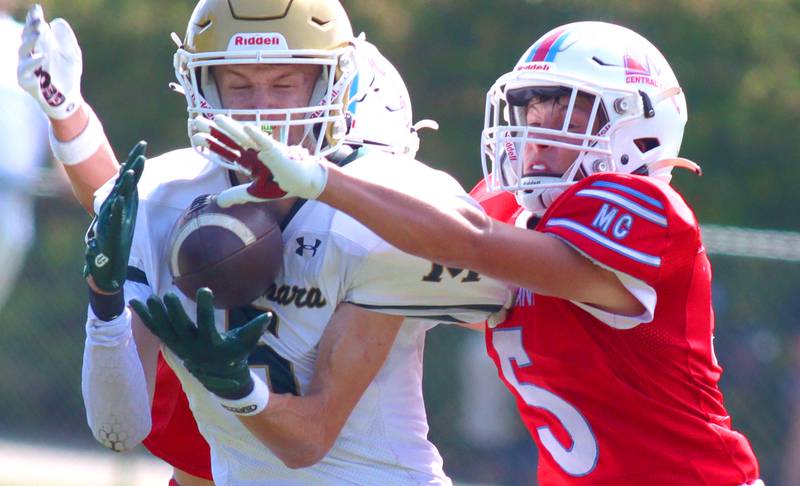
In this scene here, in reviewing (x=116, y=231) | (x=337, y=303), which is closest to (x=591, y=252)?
(x=337, y=303)

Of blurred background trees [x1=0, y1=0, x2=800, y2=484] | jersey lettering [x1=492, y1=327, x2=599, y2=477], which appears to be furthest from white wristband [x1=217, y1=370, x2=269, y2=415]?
blurred background trees [x1=0, y1=0, x2=800, y2=484]

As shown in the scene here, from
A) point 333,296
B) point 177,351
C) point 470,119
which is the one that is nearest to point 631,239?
point 333,296

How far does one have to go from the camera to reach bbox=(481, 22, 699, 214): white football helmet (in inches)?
135

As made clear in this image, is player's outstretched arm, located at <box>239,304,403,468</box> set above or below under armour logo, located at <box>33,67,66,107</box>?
below

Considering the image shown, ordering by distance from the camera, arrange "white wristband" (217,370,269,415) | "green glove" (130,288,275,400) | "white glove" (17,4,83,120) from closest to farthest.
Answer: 1. "green glove" (130,288,275,400)
2. "white wristband" (217,370,269,415)
3. "white glove" (17,4,83,120)

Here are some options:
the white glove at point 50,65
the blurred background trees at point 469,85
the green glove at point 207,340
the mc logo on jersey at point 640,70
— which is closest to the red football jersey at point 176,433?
the white glove at point 50,65

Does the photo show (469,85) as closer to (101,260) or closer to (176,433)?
(176,433)

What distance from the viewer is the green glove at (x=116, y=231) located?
9.75 ft

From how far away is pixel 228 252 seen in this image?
302 cm

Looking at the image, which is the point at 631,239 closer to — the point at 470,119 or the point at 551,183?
the point at 551,183

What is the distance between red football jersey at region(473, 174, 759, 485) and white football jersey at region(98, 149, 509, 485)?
183 millimetres

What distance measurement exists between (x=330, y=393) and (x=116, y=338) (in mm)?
510

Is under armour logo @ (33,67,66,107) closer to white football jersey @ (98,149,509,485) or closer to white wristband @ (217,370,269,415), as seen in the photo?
white football jersey @ (98,149,509,485)

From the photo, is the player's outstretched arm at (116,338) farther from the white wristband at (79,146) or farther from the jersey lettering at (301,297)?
the white wristband at (79,146)
